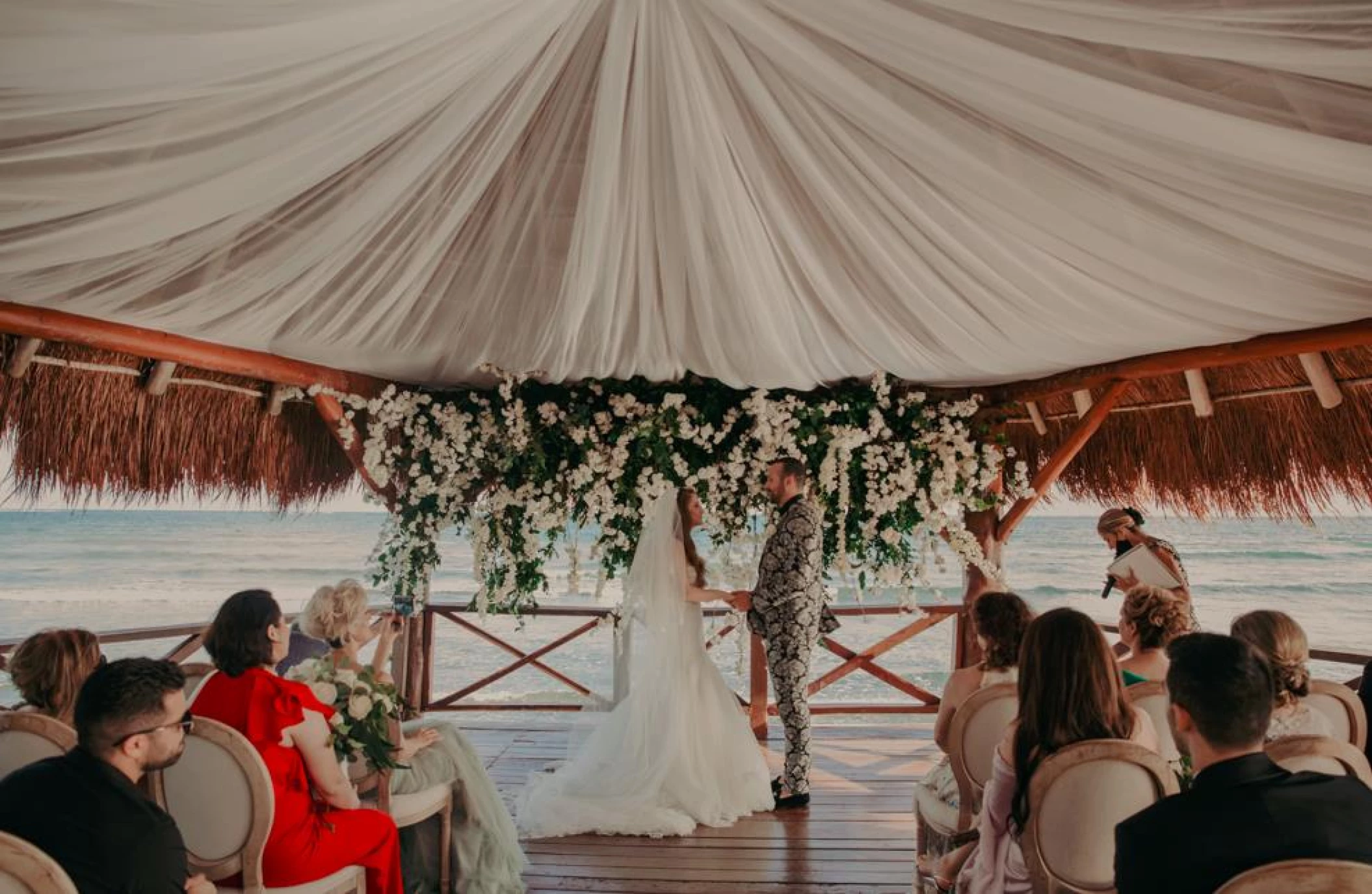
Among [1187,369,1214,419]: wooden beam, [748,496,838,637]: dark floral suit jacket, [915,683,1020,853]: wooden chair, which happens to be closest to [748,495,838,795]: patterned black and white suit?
[748,496,838,637]: dark floral suit jacket

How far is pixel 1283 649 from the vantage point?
2885mm

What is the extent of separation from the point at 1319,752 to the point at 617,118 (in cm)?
252

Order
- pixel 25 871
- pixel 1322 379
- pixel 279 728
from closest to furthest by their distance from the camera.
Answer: pixel 25 871
pixel 279 728
pixel 1322 379

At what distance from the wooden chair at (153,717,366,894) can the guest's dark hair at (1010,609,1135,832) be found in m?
2.07

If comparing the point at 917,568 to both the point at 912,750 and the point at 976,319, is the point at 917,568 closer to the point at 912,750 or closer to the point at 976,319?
the point at 912,750

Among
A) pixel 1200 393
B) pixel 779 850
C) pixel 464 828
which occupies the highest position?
pixel 1200 393

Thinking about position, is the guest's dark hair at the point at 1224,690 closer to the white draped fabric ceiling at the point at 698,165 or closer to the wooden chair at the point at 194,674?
the white draped fabric ceiling at the point at 698,165

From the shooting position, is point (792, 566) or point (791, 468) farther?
point (791, 468)

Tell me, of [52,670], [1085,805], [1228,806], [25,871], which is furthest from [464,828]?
[1228,806]

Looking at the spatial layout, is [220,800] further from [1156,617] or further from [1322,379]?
[1322,379]

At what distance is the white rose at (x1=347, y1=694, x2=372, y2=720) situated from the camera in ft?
9.87

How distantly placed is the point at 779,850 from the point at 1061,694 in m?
2.52

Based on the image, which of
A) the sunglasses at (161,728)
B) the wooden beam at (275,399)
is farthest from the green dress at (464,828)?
the wooden beam at (275,399)

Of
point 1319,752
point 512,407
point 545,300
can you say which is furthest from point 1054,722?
point 512,407
